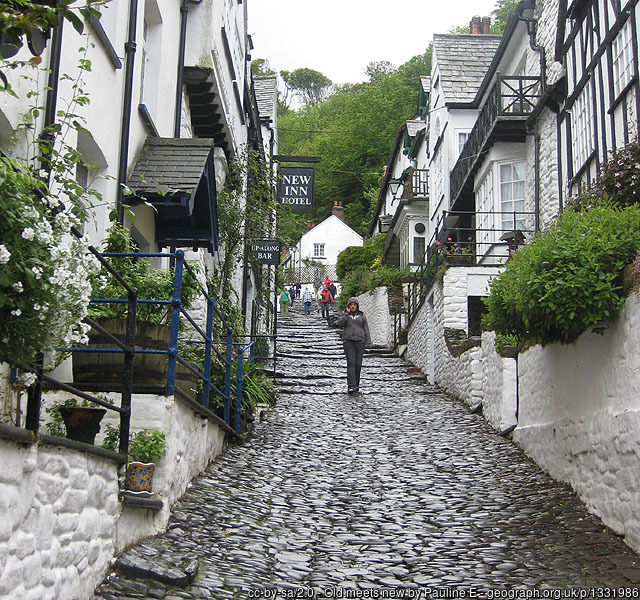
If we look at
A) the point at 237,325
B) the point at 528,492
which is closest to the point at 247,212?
the point at 237,325

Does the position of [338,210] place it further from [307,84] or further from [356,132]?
[307,84]

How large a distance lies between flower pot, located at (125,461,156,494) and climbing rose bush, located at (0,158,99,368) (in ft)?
7.15

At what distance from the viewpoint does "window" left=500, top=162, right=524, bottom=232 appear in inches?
829

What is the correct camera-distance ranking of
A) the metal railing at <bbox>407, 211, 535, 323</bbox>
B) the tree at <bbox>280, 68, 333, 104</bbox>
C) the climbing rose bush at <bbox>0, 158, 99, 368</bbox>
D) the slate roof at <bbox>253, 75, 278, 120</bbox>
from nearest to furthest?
the climbing rose bush at <bbox>0, 158, 99, 368</bbox> → the metal railing at <bbox>407, 211, 535, 323</bbox> → the slate roof at <bbox>253, 75, 278, 120</bbox> → the tree at <bbox>280, 68, 333, 104</bbox>

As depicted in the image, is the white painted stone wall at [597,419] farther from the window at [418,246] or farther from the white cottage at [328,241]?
the white cottage at [328,241]

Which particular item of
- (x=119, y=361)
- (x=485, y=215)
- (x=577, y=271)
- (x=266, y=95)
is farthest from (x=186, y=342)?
(x=266, y=95)

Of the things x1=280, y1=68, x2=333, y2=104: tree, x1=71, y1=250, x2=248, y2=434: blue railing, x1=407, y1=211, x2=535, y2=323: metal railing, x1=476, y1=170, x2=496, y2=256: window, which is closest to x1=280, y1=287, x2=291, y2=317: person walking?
x1=407, y1=211, x2=535, y2=323: metal railing

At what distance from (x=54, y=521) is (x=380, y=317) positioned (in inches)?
959

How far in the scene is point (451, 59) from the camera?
2941 centimetres

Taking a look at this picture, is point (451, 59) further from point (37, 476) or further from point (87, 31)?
point (37, 476)

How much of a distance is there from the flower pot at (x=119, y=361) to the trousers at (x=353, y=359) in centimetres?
967

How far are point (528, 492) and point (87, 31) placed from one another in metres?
6.43

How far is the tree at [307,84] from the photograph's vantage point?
285 feet

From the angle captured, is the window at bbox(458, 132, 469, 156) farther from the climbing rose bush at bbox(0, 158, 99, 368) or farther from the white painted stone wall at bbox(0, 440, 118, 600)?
the climbing rose bush at bbox(0, 158, 99, 368)
